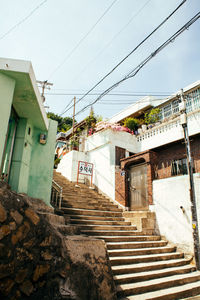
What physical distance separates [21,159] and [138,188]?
234 inches

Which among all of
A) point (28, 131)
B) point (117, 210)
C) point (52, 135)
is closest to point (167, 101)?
point (117, 210)

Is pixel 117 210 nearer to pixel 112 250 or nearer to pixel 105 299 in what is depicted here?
pixel 112 250

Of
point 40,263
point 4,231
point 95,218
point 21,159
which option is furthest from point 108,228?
point 4,231

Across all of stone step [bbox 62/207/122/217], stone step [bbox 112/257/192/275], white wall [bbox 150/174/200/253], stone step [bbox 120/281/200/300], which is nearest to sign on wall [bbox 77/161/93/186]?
stone step [bbox 62/207/122/217]

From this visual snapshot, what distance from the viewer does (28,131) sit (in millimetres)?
6277

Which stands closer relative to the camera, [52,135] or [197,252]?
[197,252]

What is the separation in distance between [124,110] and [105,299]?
48.4 feet

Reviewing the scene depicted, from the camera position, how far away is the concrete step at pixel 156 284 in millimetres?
4449

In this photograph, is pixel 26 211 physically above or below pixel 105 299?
above

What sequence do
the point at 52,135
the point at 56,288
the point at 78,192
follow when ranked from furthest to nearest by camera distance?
the point at 78,192
the point at 52,135
the point at 56,288

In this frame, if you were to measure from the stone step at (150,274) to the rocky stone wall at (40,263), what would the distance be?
4.31ft

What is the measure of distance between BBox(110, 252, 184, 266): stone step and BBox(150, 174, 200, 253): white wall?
23.7 inches

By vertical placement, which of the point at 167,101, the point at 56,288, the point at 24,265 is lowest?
the point at 56,288

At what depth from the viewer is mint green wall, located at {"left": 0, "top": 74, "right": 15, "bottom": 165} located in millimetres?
4324
